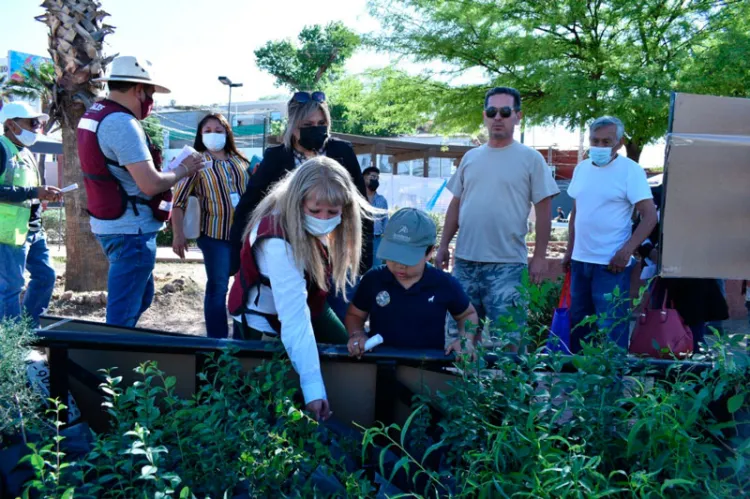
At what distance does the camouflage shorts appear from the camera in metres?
4.01

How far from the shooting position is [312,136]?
3.69 meters

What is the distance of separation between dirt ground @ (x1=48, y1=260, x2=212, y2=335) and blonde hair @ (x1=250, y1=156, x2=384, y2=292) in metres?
4.08

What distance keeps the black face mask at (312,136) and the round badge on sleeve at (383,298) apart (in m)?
1.06

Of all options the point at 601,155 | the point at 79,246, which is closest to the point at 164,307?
the point at 79,246

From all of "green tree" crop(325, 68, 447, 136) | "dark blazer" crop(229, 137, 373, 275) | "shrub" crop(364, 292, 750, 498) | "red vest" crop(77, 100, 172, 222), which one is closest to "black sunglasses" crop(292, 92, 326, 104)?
"dark blazer" crop(229, 137, 373, 275)

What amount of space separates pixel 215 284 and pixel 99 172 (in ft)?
3.63

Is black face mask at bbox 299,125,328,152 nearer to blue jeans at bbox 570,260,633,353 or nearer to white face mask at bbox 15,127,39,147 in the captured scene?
blue jeans at bbox 570,260,633,353

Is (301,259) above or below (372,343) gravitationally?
above

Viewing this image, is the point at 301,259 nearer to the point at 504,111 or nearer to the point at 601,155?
the point at 504,111

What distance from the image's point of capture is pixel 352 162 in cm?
387

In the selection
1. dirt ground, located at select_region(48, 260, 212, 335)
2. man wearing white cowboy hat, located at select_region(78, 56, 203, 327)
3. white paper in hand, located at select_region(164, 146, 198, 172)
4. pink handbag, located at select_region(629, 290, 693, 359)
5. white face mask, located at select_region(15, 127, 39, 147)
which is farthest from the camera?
dirt ground, located at select_region(48, 260, 212, 335)

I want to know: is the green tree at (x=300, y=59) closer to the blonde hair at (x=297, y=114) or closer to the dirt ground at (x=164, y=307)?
the dirt ground at (x=164, y=307)

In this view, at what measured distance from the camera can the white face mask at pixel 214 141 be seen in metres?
4.71

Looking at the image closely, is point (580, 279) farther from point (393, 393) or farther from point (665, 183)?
point (393, 393)
